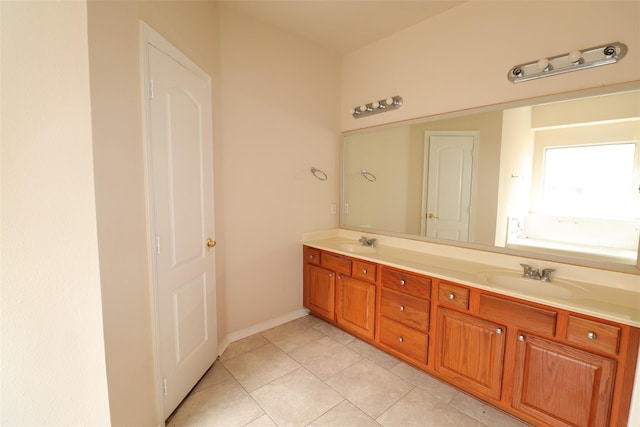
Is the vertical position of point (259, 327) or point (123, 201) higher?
point (123, 201)

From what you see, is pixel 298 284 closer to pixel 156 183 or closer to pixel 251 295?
pixel 251 295

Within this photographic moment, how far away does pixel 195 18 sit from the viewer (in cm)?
191

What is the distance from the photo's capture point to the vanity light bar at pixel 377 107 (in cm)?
265

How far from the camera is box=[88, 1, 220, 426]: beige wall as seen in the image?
3.83ft

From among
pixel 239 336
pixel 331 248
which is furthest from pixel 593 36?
pixel 239 336

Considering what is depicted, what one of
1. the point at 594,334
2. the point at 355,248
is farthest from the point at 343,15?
the point at 594,334

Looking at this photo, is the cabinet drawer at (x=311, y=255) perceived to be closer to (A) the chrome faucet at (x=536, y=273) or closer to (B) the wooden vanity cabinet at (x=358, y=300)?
(B) the wooden vanity cabinet at (x=358, y=300)

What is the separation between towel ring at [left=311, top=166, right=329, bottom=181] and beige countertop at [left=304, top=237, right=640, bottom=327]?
81 cm

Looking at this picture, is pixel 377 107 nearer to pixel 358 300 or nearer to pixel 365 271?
pixel 365 271

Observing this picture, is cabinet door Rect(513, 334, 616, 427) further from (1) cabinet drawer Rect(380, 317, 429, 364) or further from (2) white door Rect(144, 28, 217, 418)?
(2) white door Rect(144, 28, 217, 418)

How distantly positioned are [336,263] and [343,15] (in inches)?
84.8

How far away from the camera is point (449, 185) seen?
241 centimetres

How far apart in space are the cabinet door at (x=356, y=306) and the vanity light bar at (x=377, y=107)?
164cm

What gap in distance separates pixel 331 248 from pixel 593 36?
2.28m
